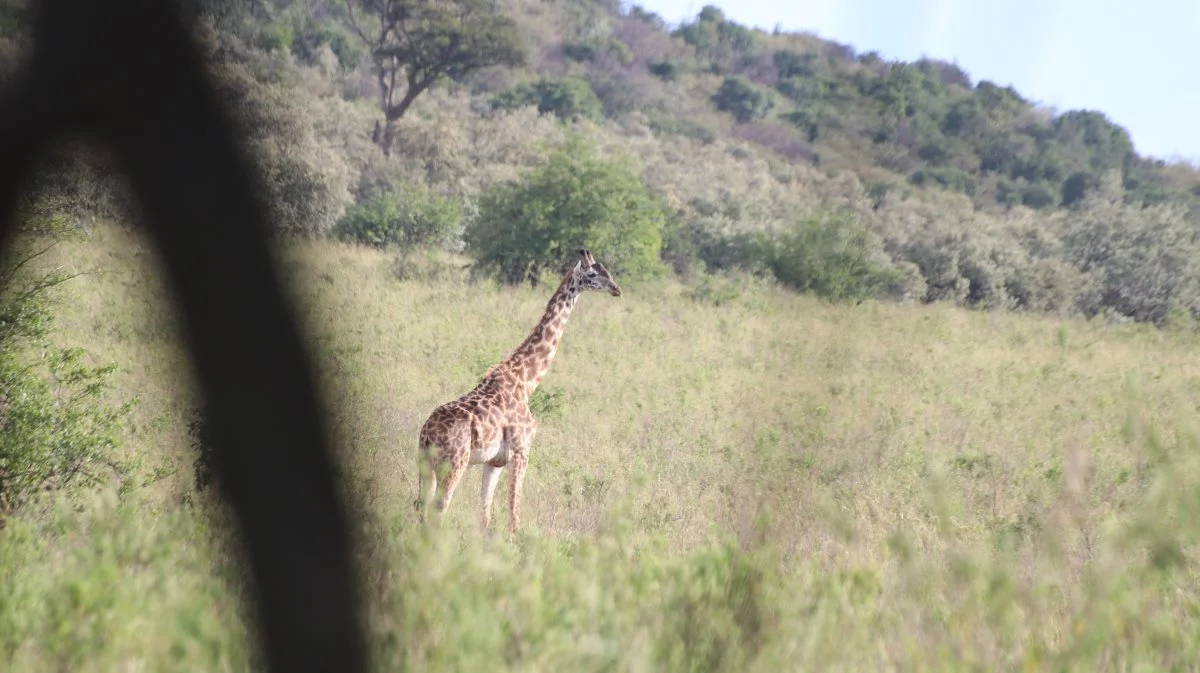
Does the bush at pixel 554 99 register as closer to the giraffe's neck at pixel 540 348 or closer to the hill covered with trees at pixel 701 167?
the hill covered with trees at pixel 701 167

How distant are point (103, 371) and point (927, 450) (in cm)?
645

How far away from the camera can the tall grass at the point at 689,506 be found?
2.92 meters

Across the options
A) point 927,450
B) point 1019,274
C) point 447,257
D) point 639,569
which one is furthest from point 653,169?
point 639,569

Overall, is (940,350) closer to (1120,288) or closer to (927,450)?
(927,450)

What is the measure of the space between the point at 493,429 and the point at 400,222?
1659 centimetres

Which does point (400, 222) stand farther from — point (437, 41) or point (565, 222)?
point (437, 41)

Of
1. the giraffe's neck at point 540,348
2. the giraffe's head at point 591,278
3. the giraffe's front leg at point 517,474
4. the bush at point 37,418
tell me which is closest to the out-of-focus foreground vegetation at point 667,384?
the bush at point 37,418

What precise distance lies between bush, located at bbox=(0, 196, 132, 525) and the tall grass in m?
0.32

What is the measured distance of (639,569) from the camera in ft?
11.6

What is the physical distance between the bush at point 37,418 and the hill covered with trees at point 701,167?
961mm

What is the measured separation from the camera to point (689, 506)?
7.09 meters

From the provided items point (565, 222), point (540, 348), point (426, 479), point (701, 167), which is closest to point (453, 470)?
point (426, 479)

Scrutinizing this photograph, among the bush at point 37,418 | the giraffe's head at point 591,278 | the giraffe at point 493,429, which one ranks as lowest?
the bush at point 37,418

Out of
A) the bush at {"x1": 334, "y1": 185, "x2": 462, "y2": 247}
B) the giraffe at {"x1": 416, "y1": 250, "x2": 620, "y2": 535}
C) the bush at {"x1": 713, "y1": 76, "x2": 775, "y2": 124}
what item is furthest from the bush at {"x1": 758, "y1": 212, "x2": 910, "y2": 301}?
the bush at {"x1": 713, "y1": 76, "x2": 775, "y2": 124}
